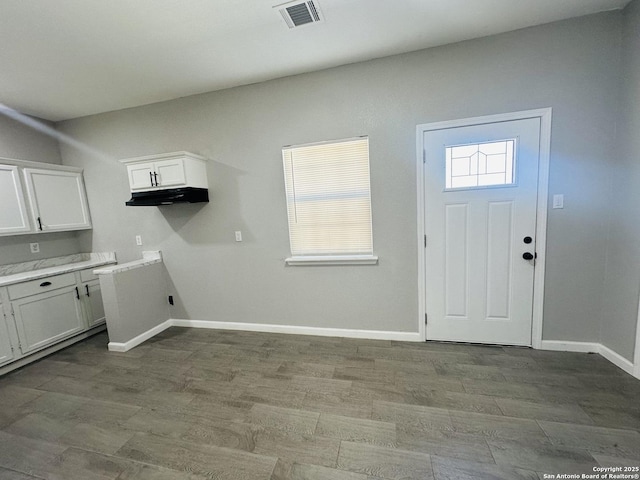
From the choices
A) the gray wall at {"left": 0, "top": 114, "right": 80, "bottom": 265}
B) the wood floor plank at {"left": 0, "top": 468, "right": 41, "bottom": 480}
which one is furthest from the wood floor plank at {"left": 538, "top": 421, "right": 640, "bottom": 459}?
the gray wall at {"left": 0, "top": 114, "right": 80, "bottom": 265}

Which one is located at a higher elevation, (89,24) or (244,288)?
(89,24)

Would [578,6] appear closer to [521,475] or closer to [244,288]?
[521,475]

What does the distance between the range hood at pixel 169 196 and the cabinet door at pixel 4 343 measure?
1.58m

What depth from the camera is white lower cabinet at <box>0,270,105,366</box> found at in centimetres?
256

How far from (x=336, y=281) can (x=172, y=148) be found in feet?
8.29

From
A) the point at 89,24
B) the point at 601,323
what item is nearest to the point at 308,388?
the point at 601,323

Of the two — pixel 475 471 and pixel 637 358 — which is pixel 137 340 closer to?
pixel 475 471

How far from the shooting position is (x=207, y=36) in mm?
2031

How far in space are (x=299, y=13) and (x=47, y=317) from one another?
390 centimetres

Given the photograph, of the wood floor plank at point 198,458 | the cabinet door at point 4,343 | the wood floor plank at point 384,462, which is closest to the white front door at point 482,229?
the wood floor plank at point 384,462

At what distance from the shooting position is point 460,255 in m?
2.51

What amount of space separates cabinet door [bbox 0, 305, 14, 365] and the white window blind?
2888mm

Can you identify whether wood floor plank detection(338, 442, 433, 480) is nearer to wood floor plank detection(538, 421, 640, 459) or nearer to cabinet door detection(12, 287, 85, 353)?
→ wood floor plank detection(538, 421, 640, 459)

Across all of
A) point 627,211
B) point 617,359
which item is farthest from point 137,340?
point 627,211
